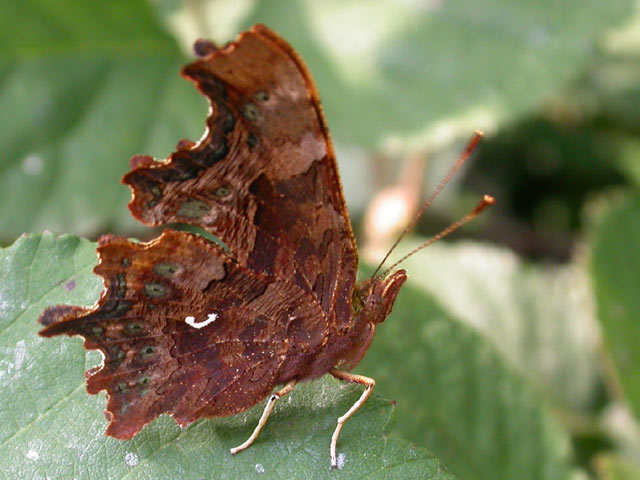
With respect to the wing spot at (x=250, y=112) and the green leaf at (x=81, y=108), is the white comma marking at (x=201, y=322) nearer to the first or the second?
the wing spot at (x=250, y=112)

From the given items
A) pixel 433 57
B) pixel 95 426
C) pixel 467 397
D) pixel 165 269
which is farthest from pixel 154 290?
pixel 433 57

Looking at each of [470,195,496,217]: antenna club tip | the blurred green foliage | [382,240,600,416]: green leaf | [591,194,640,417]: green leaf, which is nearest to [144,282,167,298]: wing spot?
[470,195,496,217]: antenna club tip

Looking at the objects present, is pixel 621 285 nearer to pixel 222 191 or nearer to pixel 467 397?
pixel 467 397

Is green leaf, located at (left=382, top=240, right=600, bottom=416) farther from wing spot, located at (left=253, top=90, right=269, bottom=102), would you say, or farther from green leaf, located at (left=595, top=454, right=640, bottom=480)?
wing spot, located at (left=253, top=90, right=269, bottom=102)

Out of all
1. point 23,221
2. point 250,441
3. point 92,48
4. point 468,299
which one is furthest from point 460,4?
point 250,441

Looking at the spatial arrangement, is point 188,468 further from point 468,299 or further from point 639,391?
point 468,299

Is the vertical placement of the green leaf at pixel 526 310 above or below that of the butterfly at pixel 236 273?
below

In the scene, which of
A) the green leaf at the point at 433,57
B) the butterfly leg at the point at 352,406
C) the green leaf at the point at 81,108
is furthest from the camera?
the green leaf at the point at 433,57

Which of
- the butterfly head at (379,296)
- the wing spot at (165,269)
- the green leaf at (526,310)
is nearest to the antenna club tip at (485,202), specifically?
the butterfly head at (379,296)
